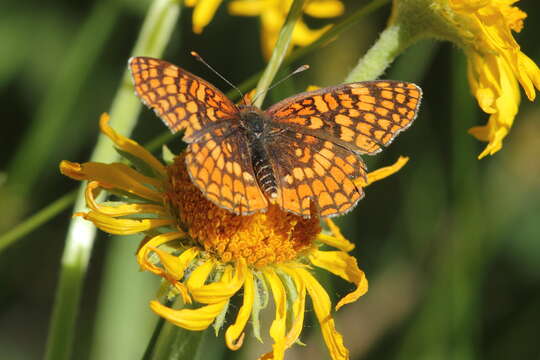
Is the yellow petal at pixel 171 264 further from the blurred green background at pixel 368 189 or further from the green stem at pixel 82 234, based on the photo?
the blurred green background at pixel 368 189

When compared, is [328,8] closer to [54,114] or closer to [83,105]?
[54,114]

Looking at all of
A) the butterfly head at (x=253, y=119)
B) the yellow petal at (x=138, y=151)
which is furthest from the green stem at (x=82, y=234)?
the butterfly head at (x=253, y=119)

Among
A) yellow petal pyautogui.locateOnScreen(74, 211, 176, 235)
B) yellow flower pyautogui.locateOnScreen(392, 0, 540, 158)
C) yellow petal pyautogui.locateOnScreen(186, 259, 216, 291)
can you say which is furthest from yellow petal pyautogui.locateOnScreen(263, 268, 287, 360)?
yellow flower pyautogui.locateOnScreen(392, 0, 540, 158)

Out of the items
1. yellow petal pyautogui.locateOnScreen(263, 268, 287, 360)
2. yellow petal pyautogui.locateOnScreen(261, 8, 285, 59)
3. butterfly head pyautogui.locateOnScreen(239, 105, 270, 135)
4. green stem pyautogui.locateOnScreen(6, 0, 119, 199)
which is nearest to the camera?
yellow petal pyautogui.locateOnScreen(263, 268, 287, 360)

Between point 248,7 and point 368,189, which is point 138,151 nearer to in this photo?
point 248,7

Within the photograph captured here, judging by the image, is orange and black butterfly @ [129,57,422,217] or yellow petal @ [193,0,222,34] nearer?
orange and black butterfly @ [129,57,422,217]

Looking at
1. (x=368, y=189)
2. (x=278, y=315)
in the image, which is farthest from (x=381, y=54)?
(x=368, y=189)

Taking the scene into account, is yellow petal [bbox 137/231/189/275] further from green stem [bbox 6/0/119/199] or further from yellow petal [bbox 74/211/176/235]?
green stem [bbox 6/0/119/199]
